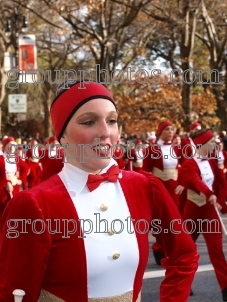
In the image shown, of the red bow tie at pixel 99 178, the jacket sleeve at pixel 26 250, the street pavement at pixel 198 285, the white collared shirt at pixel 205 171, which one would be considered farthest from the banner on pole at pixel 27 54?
the jacket sleeve at pixel 26 250

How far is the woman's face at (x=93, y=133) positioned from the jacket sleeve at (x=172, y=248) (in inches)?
11.0

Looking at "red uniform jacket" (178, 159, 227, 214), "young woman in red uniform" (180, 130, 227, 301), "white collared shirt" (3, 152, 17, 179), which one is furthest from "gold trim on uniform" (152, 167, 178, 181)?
"young woman in red uniform" (180, 130, 227, 301)

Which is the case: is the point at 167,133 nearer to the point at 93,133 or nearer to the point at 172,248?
the point at 172,248

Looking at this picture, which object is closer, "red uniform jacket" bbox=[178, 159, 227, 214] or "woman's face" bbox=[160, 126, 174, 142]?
"red uniform jacket" bbox=[178, 159, 227, 214]

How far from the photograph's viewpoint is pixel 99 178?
7.66 ft

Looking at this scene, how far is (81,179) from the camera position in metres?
2.36

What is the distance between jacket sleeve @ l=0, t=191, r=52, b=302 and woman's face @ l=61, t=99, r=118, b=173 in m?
0.26

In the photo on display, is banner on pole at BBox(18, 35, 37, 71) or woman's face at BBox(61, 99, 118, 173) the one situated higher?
banner on pole at BBox(18, 35, 37, 71)

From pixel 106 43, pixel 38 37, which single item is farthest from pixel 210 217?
pixel 38 37

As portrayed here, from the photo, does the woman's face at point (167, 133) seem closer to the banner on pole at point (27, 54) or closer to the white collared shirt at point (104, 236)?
the white collared shirt at point (104, 236)

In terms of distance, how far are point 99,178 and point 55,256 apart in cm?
33

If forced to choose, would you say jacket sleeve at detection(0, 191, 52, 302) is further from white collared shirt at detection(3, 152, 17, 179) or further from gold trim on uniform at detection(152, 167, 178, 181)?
gold trim on uniform at detection(152, 167, 178, 181)

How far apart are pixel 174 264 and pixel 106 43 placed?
16.1 m

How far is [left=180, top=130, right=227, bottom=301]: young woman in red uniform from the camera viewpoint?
234 inches
